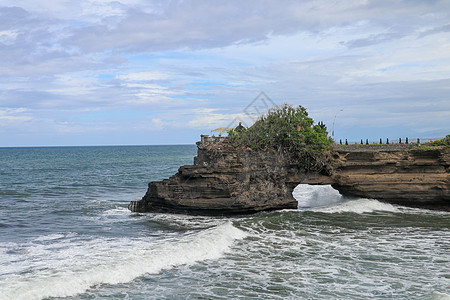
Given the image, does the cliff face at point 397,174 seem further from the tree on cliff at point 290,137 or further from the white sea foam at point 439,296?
the white sea foam at point 439,296

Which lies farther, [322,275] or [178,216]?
[178,216]

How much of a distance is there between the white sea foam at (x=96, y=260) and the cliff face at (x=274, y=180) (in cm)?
321

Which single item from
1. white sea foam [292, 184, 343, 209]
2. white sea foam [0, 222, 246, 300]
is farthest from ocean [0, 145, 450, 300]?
white sea foam [292, 184, 343, 209]

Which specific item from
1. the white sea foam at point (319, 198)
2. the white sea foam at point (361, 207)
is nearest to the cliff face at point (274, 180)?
the white sea foam at point (361, 207)

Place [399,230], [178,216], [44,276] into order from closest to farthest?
[44,276] < [399,230] < [178,216]

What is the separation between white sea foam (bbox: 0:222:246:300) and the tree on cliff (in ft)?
18.4

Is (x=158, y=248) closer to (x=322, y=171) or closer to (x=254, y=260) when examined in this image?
(x=254, y=260)

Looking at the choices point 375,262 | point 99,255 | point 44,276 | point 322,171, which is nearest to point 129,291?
point 44,276

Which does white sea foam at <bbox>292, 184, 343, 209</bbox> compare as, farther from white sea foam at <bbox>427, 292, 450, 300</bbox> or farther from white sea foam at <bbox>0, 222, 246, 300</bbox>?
white sea foam at <bbox>427, 292, 450, 300</bbox>

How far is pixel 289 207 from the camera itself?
848 inches

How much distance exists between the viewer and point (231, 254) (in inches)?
551

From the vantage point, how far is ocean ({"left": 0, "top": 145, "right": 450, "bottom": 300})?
10.7 m

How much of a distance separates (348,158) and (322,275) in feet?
37.5

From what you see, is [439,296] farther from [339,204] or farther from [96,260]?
[339,204]
